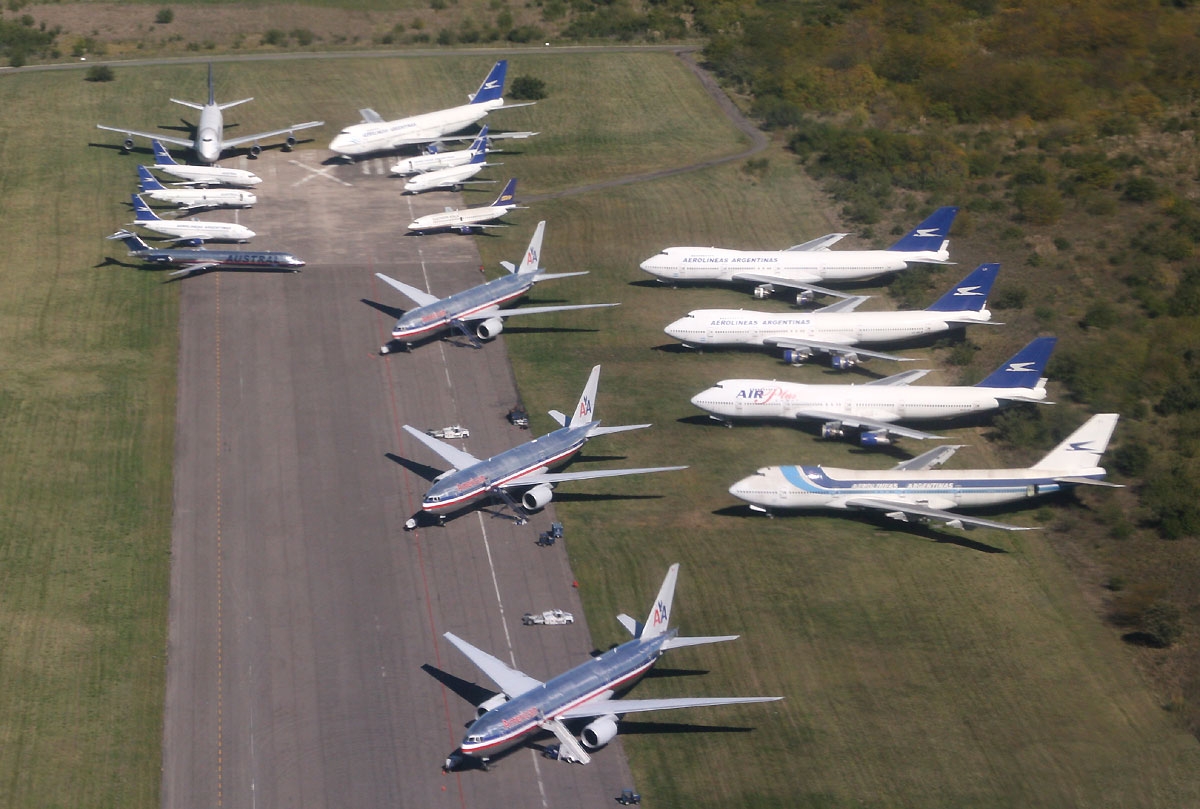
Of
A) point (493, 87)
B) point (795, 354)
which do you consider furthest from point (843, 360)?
point (493, 87)

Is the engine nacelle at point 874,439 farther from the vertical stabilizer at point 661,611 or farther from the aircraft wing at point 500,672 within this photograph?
the aircraft wing at point 500,672

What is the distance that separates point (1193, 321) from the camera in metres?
119

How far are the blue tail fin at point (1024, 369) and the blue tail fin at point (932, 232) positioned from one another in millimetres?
22781

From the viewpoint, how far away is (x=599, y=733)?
72.4 m

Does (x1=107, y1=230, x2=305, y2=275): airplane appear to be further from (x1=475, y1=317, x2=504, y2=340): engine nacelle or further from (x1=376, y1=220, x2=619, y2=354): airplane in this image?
(x1=475, y1=317, x2=504, y2=340): engine nacelle

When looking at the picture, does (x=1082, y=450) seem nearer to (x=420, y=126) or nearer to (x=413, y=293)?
(x=413, y=293)

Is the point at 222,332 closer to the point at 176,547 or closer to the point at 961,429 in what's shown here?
the point at 176,547

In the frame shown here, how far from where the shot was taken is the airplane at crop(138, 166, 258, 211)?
432 feet

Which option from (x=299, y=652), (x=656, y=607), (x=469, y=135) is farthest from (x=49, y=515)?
(x=469, y=135)

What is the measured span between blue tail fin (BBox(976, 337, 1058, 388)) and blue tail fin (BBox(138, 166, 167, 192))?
8126 cm

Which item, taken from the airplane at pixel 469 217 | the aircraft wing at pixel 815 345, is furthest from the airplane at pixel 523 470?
the airplane at pixel 469 217

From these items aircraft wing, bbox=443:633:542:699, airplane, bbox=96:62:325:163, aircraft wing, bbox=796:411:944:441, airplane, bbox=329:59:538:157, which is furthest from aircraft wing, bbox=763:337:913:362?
airplane, bbox=96:62:325:163

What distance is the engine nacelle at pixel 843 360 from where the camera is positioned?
112 metres

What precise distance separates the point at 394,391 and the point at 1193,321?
70283 millimetres
